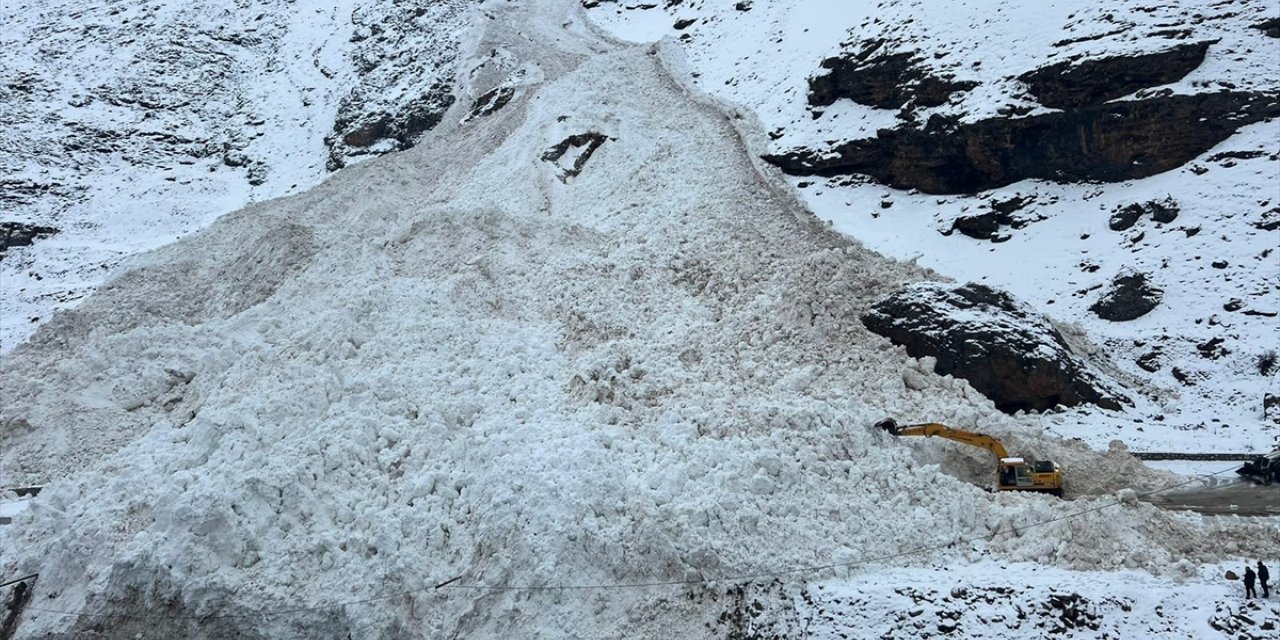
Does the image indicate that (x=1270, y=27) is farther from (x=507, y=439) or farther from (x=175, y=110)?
(x=175, y=110)

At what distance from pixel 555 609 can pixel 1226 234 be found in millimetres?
13597

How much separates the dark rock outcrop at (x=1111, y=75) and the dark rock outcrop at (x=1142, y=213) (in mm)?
2681

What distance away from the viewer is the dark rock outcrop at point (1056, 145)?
16797mm

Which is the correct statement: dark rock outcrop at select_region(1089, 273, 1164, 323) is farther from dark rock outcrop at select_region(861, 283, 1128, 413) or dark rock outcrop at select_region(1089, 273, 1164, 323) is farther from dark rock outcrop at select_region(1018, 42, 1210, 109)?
dark rock outcrop at select_region(1018, 42, 1210, 109)

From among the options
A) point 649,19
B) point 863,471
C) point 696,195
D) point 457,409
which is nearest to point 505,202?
point 696,195

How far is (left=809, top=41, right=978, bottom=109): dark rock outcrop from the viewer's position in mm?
19969

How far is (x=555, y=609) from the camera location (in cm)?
855

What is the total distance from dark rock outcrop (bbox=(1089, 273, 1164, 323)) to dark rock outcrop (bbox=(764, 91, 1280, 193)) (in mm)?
3074

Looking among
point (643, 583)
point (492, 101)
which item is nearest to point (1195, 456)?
point (643, 583)

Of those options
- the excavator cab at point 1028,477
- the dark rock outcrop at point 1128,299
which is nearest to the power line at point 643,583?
the excavator cab at point 1028,477

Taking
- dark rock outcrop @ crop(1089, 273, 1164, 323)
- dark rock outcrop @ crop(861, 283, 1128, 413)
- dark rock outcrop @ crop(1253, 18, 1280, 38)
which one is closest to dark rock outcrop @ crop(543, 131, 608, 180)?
dark rock outcrop @ crop(861, 283, 1128, 413)

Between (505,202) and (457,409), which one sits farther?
(505,202)

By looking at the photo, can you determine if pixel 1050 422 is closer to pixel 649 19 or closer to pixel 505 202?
→ pixel 505 202

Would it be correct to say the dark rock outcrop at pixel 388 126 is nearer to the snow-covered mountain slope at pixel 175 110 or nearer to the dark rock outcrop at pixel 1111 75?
the snow-covered mountain slope at pixel 175 110
